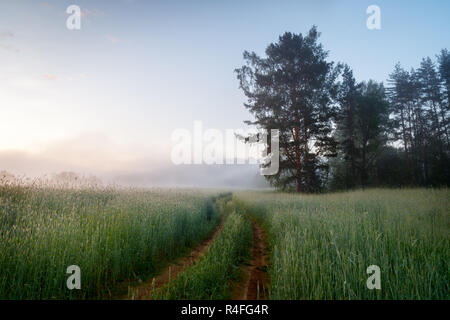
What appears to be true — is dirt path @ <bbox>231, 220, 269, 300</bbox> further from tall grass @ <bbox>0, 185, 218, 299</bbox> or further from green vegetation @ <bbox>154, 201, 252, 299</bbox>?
tall grass @ <bbox>0, 185, 218, 299</bbox>

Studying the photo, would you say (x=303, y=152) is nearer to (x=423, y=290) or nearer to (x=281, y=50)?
(x=281, y=50)

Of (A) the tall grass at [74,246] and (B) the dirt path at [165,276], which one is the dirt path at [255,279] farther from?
(A) the tall grass at [74,246]

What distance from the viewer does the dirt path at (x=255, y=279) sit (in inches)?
124

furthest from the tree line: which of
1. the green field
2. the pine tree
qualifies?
the green field

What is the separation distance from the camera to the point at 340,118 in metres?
19.7

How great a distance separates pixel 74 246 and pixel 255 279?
359 centimetres

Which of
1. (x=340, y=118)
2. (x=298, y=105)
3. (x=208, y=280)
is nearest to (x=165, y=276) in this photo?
(x=208, y=280)

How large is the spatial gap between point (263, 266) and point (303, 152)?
49.4 ft

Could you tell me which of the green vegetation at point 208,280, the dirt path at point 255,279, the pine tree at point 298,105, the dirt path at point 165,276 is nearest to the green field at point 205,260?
the green vegetation at point 208,280

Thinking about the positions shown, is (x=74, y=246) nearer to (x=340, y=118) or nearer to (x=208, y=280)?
(x=208, y=280)

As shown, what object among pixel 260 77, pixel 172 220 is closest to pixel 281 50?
pixel 260 77

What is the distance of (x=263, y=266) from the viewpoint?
4457 mm

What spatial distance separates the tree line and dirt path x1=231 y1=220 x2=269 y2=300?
13206 millimetres
